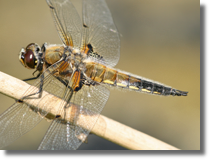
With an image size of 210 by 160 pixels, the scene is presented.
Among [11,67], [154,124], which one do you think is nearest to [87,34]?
[11,67]

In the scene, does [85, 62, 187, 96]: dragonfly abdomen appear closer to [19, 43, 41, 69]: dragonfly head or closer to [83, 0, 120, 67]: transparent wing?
[83, 0, 120, 67]: transparent wing

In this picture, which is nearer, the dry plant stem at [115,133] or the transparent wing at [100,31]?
the dry plant stem at [115,133]

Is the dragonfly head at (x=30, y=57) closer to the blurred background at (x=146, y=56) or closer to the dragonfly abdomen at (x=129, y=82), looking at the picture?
the dragonfly abdomen at (x=129, y=82)

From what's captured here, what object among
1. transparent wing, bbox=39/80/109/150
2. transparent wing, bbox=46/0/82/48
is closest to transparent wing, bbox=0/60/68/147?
transparent wing, bbox=39/80/109/150

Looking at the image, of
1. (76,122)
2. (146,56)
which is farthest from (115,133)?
(146,56)

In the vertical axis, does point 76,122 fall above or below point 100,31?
below

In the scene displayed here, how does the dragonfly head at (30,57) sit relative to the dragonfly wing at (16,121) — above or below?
above

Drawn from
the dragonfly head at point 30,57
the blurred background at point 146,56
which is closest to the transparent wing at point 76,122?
the dragonfly head at point 30,57

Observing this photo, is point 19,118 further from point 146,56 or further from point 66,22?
point 146,56
